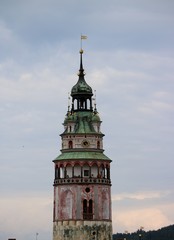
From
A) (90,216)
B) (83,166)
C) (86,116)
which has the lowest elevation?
(90,216)

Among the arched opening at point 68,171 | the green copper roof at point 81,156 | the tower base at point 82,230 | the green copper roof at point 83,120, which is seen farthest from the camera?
the green copper roof at point 83,120

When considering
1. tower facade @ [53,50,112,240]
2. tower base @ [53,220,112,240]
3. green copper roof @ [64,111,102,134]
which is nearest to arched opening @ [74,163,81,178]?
tower facade @ [53,50,112,240]

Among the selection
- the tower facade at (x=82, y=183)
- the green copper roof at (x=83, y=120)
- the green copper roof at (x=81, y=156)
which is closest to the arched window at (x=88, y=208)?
the tower facade at (x=82, y=183)

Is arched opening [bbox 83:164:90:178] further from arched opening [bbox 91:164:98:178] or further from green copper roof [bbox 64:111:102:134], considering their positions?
green copper roof [bbox 64:111:102:134]

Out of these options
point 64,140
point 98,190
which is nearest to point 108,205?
point 98,190

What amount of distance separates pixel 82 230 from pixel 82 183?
7838mm

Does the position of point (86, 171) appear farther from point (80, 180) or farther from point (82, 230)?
point (82, 230)

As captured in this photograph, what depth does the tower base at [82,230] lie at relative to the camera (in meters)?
134

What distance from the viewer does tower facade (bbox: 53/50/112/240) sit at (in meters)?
134

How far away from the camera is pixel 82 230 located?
438 feet

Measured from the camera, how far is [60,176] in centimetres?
13788

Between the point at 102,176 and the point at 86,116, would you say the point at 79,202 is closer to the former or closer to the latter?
the point at 102,176

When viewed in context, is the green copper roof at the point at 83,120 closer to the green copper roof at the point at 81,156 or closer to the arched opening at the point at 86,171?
the green copper roof at the point at 81,156

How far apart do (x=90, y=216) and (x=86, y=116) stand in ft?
58.7
